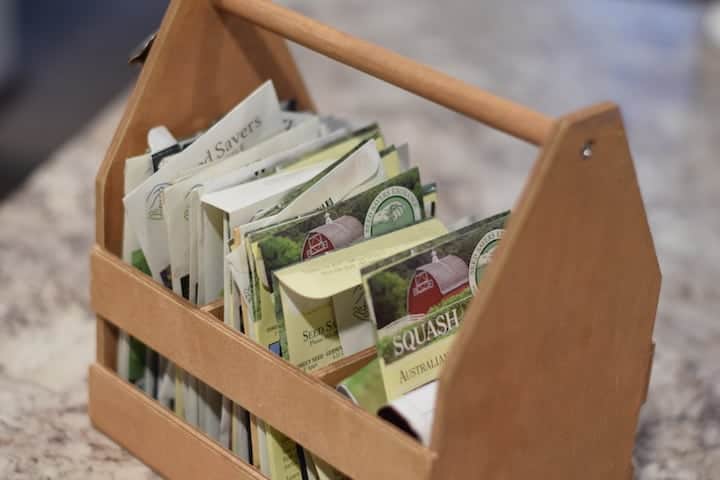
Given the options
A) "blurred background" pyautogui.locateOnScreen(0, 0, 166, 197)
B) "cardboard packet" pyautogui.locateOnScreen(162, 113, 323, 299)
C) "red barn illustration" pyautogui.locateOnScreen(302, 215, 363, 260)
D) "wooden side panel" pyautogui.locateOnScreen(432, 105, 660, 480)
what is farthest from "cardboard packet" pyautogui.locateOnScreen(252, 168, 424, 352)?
"blurred background" pyautogui.locateOnScreen(0, 0, 166, 197)

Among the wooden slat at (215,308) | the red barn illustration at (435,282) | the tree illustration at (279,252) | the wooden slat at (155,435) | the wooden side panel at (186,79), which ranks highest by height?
the wooden side panel at (186,79)

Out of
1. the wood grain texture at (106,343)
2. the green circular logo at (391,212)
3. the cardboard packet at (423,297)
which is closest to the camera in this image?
the cardboard packet at (423,297)

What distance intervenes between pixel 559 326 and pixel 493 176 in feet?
3.03

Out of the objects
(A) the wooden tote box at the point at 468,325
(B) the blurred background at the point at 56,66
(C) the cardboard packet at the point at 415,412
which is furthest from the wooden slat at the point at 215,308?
(B) the blurred background at the point at 56,66

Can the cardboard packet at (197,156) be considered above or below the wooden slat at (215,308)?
above

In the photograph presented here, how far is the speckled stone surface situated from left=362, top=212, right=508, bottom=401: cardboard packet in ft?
1.13

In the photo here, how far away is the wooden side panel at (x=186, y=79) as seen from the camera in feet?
3.60

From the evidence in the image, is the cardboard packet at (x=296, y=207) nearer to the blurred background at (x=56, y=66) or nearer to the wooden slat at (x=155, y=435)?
the wooden slat at (x=155, y=435)

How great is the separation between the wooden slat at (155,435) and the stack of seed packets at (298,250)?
0.11ft

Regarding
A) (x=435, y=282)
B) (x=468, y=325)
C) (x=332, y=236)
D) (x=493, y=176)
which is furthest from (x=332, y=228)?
(x=493, y=176)

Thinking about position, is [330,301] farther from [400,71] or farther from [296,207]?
[400,71]

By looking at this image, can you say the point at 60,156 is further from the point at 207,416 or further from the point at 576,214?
the point at 576,214

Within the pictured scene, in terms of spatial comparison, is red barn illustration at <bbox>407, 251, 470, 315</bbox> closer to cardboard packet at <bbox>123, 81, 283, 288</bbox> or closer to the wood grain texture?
cardboard packet at <bbox>123, 81, 283, 288</bbox>

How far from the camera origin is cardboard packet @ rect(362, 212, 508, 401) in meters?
0.90
